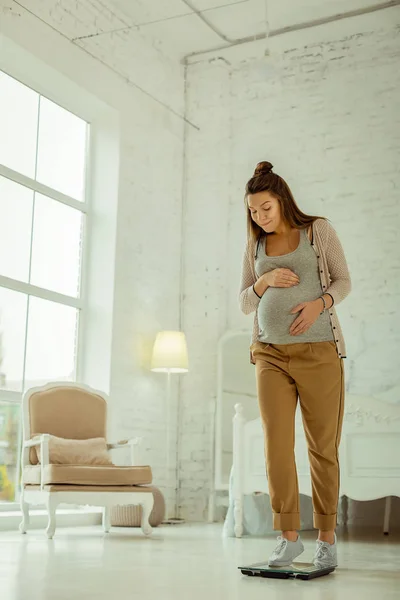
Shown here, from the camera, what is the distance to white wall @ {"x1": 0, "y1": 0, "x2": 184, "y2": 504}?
19.8ft

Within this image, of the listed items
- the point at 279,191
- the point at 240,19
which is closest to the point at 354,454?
the point at 279,191

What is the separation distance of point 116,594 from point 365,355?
4.44m

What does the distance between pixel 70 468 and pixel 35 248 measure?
75.4 inches

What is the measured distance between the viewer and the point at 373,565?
3154 millimetres

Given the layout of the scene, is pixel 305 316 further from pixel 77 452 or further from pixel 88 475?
pixel 77 452

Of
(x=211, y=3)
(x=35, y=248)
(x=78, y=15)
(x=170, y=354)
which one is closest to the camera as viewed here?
(x=35, y=248)

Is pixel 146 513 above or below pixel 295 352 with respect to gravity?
below

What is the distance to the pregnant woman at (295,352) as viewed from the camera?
8.97 feet

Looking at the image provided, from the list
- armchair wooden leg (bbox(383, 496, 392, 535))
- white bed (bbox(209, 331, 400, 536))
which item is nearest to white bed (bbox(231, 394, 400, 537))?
white bed (bbox(209, 331, 400, 536))

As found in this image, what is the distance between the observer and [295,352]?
277 centimetres

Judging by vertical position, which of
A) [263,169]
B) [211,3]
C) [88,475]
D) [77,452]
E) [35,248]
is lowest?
[88,475]

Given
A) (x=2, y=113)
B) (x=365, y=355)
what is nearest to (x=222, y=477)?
(x=365, y=355)

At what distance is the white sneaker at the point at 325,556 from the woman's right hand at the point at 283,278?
922mm

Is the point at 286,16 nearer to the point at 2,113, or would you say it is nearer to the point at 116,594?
the point at 2,113
